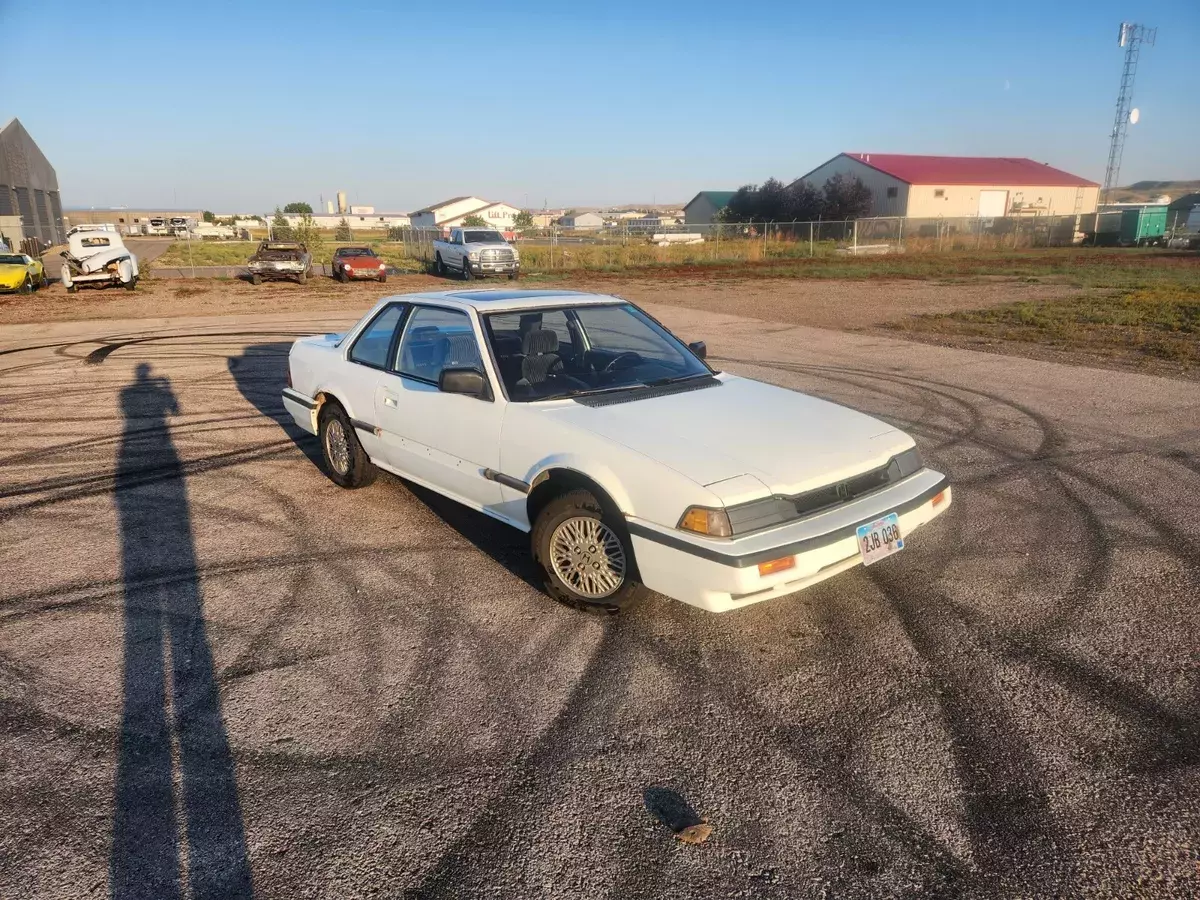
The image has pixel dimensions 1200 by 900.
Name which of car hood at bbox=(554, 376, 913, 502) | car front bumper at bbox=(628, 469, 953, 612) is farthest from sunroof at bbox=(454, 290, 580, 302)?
car front bumper at bbox=(628, 469, 953, 612)

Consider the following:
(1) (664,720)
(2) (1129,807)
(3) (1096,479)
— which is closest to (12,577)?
(1) (664,720)

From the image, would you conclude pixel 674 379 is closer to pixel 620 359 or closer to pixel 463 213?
pixel 620 359

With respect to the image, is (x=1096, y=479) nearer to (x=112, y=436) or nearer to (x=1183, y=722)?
(x=1183, y=722)

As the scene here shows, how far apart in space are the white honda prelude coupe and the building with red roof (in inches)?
2367

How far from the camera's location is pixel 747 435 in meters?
3.86

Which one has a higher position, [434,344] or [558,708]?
[434,344]

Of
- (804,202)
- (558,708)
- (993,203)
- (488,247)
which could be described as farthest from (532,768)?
(993,203)

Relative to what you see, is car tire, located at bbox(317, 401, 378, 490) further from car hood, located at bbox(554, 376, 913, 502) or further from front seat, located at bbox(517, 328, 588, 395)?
car hood, located at bbox(554, 376, 913, 502)

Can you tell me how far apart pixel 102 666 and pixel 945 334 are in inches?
536

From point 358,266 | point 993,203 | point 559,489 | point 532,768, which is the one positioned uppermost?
point 993,203

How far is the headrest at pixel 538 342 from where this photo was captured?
4.70 m

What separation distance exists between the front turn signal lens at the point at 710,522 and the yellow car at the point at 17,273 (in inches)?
987

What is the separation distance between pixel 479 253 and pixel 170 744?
25934 millimetres

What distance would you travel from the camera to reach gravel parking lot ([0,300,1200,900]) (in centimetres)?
248
